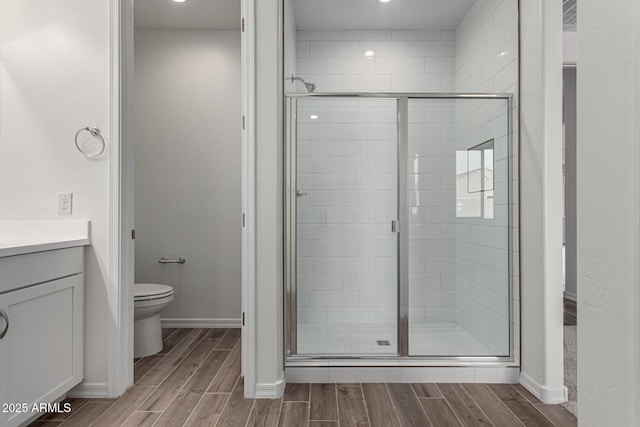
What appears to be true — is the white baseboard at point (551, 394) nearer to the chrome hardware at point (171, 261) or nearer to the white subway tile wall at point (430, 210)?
the white subway tile wall at point (430, 210)

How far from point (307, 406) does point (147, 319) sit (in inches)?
56.1

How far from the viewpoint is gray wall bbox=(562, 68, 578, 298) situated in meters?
4.67

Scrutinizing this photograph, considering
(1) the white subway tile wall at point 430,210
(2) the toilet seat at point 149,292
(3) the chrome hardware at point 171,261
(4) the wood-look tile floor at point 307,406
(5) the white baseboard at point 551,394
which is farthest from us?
(3) the chrome hardware at point 171,261

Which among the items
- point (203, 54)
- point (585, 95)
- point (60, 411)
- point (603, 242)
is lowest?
point (60, 411)

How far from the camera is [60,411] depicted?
198cm

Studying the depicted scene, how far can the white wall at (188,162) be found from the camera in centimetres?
354

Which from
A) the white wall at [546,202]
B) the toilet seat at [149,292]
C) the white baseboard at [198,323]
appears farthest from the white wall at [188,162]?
the white wall at [546,202]

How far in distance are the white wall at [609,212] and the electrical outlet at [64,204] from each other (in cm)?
230

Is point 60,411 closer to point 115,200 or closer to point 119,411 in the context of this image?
point 119,411

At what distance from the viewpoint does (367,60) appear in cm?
361

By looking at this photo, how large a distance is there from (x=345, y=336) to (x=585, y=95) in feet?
7.60

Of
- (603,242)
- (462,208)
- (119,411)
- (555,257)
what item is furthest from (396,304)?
(603,242)

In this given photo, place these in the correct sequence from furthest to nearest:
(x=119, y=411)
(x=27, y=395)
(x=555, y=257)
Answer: (x=555, y=257) < (x=119, y=411) < (x=27, y=395)

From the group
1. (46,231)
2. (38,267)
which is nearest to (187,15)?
(46,231)
